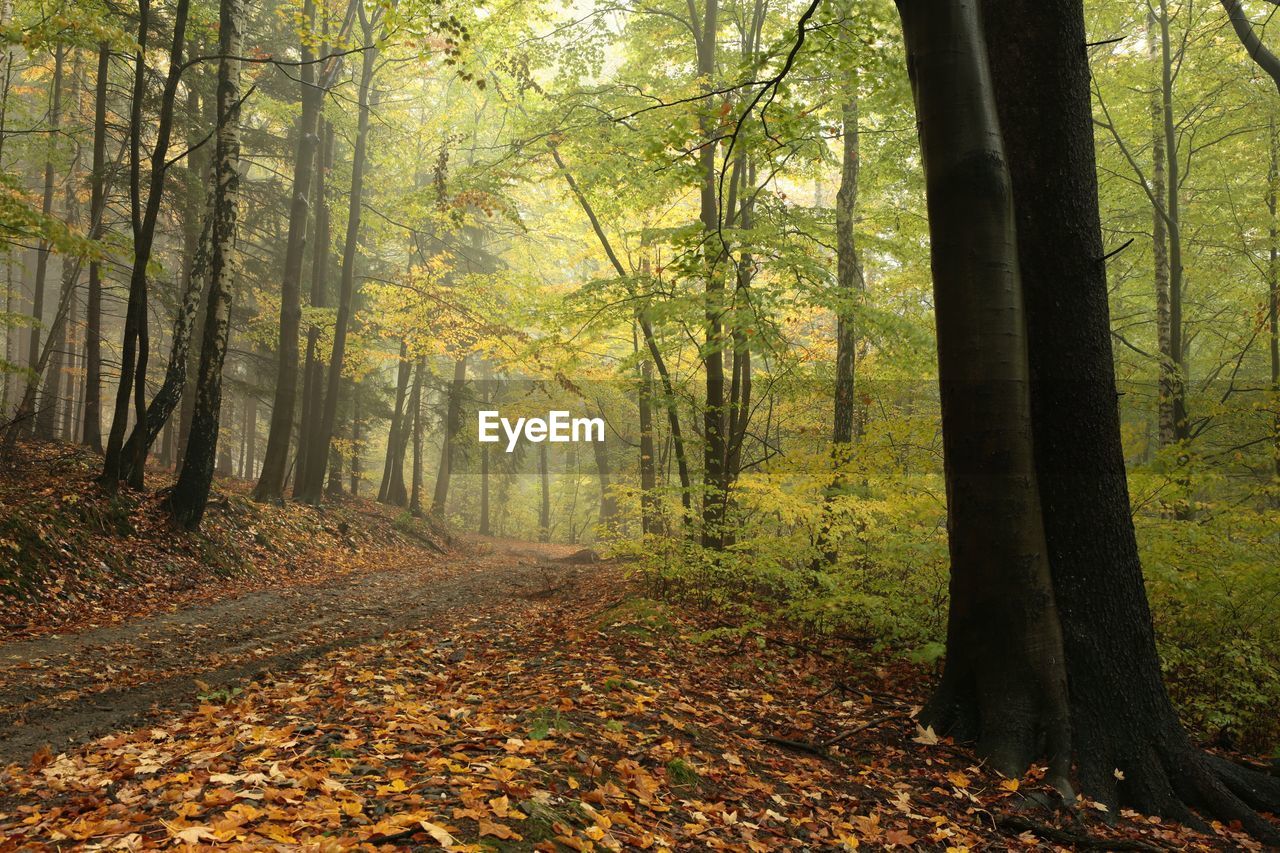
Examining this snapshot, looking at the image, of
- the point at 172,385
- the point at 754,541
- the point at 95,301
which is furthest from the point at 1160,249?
the point at 95,301

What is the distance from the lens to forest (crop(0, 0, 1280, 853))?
344 centimetres

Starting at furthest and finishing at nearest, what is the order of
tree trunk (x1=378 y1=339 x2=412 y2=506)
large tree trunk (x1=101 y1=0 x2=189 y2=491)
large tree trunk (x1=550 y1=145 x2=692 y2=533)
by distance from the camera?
tree trunk (x1=378 y1=339 x2=412 y2=506)
large tree trunk (x1=550 y1=145 x2=692 y2=533)
large tree trunk (x1=101 y1=0 x2=189 y2=491)

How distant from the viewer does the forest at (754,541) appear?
344 centimetres

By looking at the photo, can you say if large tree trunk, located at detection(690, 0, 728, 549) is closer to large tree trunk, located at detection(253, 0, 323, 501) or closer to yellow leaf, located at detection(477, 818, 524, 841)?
yellow leaf, located at detection(477, 818, 524, 841)

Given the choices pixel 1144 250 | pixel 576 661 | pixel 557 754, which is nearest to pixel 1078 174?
pixel 557 754

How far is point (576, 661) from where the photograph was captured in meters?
5.67

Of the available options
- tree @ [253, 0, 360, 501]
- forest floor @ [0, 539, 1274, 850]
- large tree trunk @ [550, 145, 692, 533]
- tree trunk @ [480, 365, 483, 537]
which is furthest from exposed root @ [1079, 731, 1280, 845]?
tree trunk @ [480, 365, 483, 537]

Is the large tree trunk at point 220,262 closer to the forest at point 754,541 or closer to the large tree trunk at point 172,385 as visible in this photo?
the forest at point 754,541

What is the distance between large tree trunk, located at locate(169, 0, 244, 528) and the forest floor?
141 inches

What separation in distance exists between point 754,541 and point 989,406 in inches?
152

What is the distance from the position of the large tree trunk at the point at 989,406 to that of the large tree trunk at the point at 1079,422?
122mm

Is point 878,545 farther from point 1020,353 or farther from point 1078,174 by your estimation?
point 1078,174

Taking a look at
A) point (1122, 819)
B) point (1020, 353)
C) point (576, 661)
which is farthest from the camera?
point (576, 661)

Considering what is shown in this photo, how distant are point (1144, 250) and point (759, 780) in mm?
16244
